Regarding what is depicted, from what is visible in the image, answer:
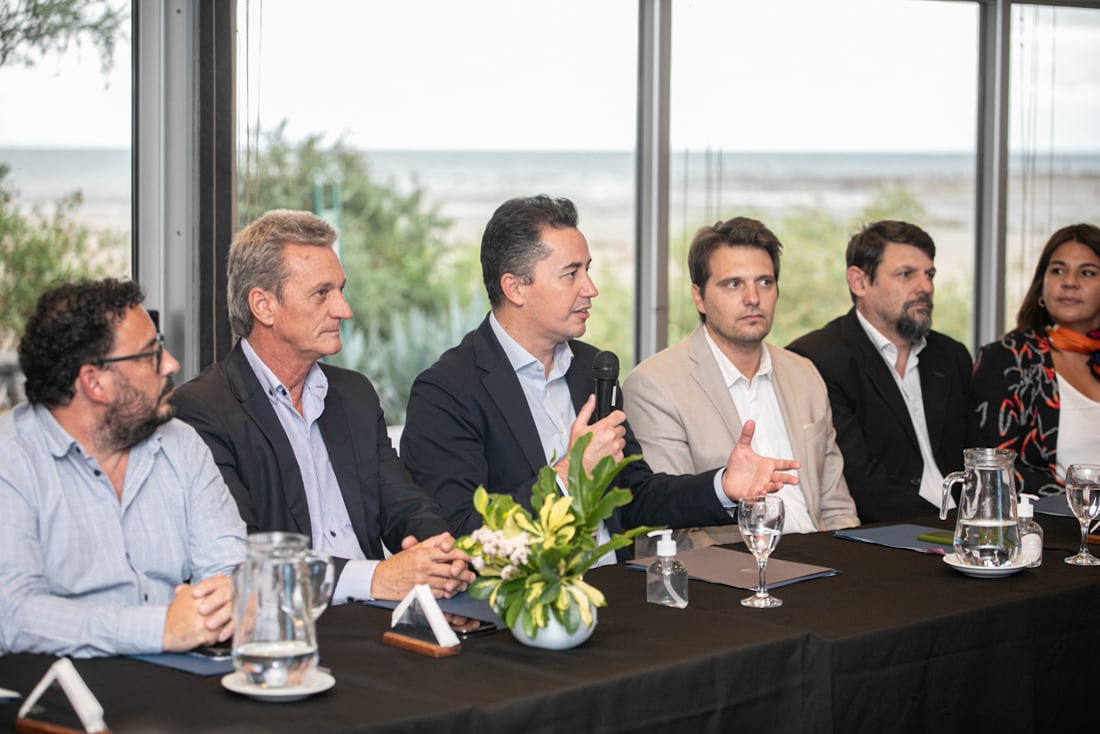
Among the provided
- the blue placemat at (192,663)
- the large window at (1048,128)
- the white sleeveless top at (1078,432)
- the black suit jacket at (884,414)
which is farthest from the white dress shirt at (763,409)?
the large window at (1048,128)

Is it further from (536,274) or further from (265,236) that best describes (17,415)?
(536,274)

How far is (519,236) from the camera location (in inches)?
138

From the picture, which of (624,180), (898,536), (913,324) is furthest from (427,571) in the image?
(624,180)

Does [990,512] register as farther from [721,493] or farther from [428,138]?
[428,138]

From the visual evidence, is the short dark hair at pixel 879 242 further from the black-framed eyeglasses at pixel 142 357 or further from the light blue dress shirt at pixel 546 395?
the black-framed eyeglasses at pixel 142 357

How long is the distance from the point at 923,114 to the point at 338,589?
14.5 ft

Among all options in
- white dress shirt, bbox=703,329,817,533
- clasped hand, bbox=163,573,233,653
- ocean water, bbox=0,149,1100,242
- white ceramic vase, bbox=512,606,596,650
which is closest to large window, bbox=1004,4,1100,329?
ocean water, bbox=0,149,1100,242

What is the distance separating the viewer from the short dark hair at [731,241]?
3.91 meters

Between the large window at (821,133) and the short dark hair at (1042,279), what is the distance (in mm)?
1290

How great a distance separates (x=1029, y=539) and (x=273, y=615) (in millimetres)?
1733

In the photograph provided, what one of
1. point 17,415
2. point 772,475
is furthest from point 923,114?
point 17,415

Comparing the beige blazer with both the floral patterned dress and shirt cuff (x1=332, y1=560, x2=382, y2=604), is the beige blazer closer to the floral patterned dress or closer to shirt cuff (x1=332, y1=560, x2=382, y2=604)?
the floral patterned dress

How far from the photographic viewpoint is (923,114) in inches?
236

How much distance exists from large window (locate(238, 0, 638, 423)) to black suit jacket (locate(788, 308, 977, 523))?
1.26 meters
